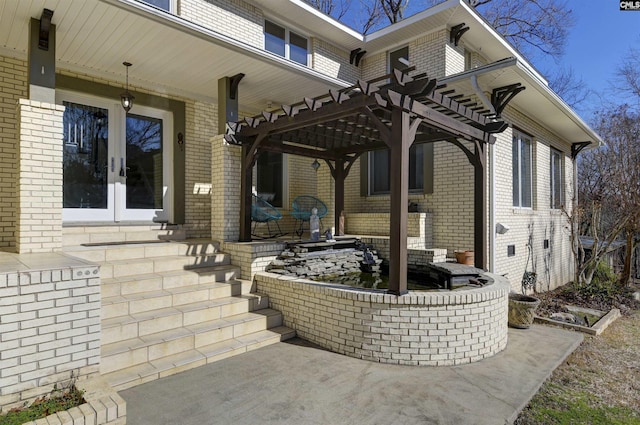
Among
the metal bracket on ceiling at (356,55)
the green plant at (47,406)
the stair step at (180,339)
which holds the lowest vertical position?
the green plant at (47,406)

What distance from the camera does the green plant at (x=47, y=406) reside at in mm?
2322

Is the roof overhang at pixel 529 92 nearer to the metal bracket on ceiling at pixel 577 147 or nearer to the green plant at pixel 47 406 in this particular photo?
the metal bracket on ceiling at pixel 577 147

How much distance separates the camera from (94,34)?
14.4 feet

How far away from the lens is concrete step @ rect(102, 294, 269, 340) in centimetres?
338

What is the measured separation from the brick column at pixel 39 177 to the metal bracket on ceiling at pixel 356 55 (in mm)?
6856

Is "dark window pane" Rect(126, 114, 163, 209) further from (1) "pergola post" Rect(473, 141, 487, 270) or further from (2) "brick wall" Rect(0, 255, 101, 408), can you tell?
(1) "pergola post" Rect(473, 141, 487, 270)

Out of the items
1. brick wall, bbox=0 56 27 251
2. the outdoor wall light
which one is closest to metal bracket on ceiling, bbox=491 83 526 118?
the outdoor wall light

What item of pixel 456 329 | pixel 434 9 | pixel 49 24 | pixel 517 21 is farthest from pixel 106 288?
pixel 517 21

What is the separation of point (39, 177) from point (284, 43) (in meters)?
5.68

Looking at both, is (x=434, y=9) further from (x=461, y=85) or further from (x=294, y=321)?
(x=294, y=321)

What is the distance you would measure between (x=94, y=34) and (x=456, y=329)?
534 centimetres

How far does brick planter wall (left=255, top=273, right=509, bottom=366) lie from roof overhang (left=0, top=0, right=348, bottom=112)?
3.41 metres

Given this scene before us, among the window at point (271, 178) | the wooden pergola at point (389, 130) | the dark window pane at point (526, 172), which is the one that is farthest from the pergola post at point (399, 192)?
the dark window pane at point (526, 172)

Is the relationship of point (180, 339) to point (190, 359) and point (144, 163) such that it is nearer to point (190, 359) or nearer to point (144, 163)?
point (190, 359)
